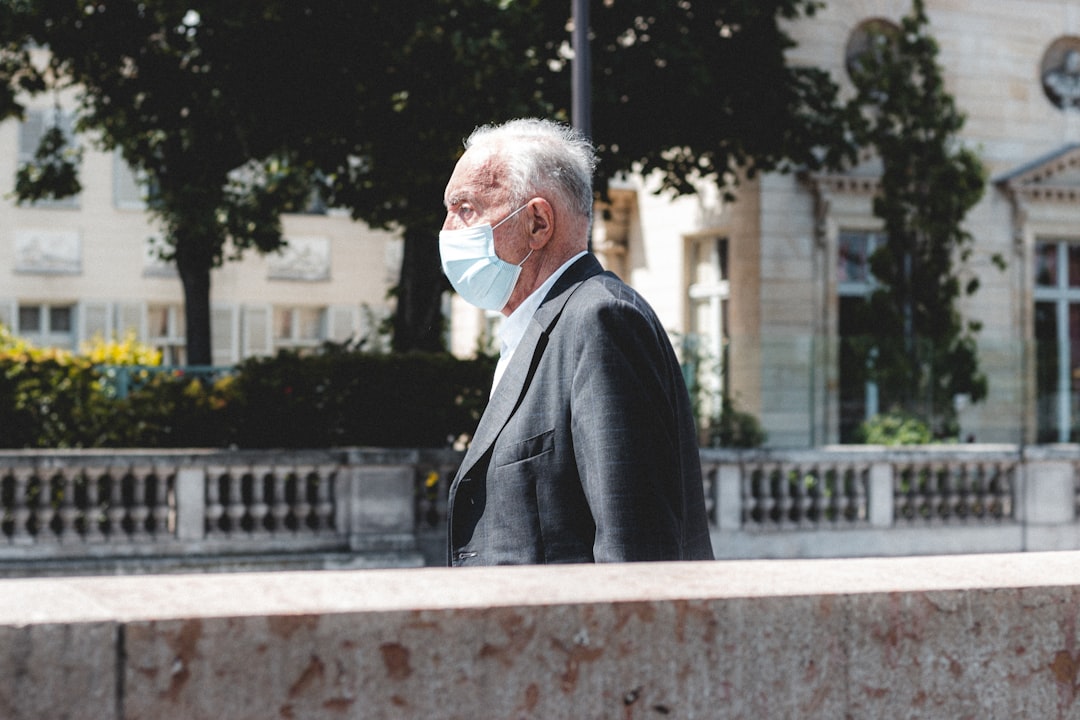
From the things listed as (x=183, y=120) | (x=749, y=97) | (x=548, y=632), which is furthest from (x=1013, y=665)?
(x=749, y=97)

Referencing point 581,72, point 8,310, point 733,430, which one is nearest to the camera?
point 581,72

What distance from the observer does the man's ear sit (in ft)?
10.1

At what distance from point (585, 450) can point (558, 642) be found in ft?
2.90

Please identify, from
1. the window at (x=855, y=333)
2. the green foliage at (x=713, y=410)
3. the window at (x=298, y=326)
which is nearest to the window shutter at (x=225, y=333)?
the window at (x=298, y=326)

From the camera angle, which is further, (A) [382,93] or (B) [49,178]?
(B) [49,178]

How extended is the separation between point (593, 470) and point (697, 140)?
48.1 feet

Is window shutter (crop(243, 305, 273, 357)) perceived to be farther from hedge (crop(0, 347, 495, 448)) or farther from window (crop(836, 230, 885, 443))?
hedge (crop(0, 347, 495, 448))

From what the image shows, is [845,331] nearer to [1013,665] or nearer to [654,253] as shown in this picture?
[654,253]

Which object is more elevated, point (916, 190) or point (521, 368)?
point (916, 190)

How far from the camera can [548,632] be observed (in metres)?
1.81


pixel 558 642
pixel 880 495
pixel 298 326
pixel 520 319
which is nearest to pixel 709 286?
pixel 880 495

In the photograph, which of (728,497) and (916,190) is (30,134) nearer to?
(916,190)

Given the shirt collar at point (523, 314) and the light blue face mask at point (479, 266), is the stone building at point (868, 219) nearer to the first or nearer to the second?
the light blue face mask at point (479, 266)

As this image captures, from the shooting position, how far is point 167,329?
30312 millimetres
